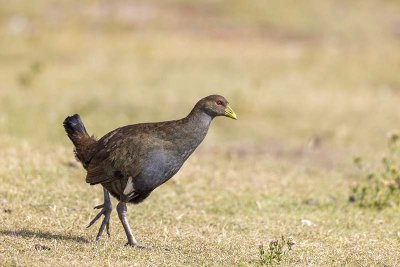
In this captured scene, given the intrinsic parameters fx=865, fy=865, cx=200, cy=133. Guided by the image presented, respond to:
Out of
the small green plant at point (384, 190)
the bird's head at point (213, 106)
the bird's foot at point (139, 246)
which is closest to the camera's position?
the bird's foot at point (139, 246)

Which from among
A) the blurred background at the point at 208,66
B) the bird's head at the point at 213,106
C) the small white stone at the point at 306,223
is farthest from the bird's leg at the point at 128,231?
the blurred background at the point at 208,66

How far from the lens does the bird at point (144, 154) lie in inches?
279

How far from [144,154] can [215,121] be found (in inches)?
355

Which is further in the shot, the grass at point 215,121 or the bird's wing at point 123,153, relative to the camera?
the grass at point 215,121

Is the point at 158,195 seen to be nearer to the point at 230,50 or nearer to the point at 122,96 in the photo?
the point at 122,96

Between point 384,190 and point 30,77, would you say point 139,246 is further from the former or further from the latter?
point 30,77

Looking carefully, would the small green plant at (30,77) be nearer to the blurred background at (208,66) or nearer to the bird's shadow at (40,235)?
the blurred background at (208,66)

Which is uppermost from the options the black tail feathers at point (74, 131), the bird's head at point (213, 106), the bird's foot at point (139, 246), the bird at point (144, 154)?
the bird's head at point (213, 106)

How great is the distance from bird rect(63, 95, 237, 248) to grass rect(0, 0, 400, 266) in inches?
19.9

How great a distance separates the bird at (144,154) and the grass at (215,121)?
0.51m

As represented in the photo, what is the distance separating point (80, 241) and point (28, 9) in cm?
1988

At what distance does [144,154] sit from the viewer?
281 inches

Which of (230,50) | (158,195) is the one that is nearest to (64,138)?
(158,195)

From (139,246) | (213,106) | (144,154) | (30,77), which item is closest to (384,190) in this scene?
(213,106)
